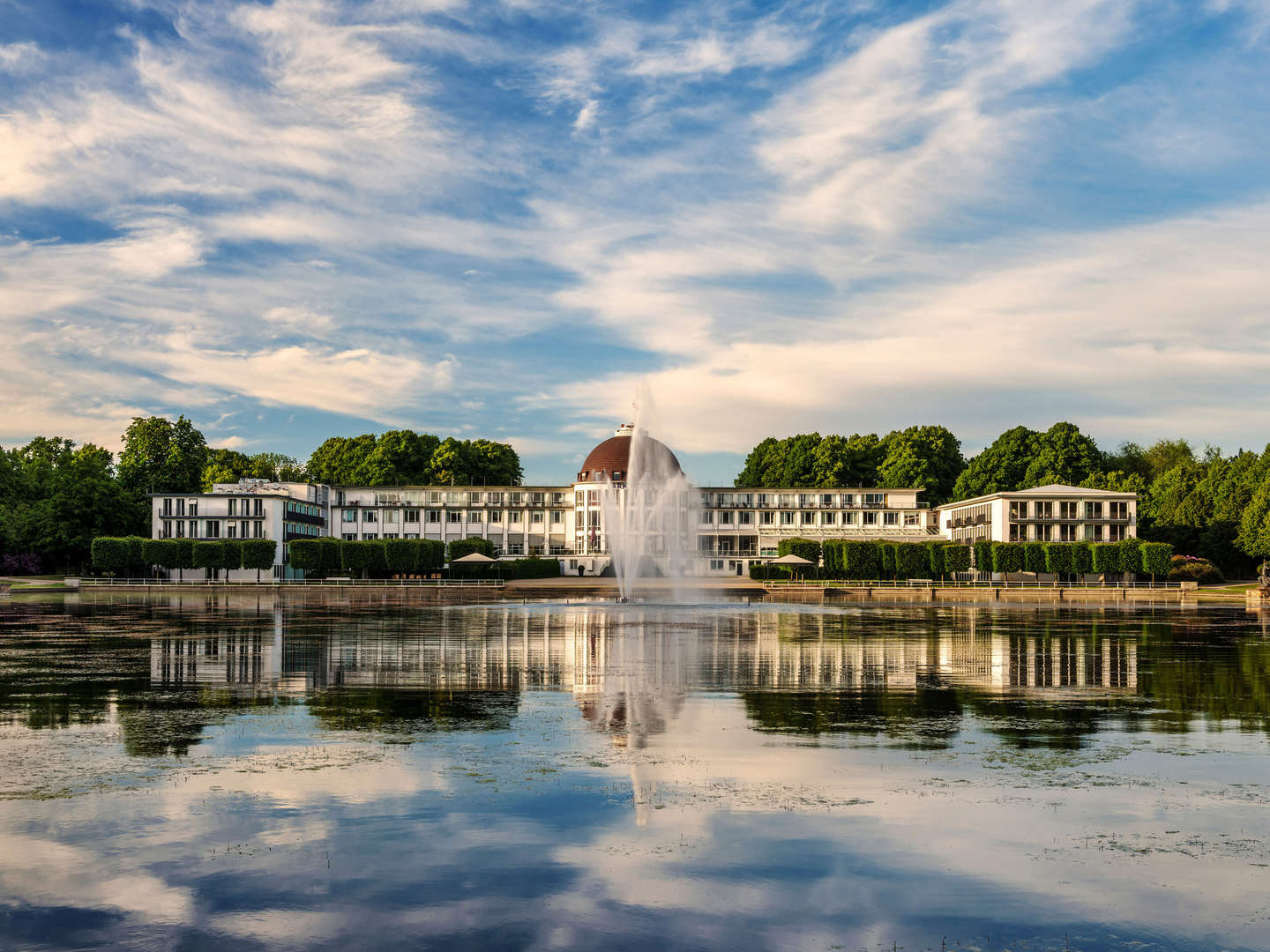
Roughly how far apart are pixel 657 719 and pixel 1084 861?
1069 centimetres

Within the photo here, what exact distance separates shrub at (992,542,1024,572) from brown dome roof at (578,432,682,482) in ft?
171

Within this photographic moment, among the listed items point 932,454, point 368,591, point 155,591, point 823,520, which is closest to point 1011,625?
point 368,591

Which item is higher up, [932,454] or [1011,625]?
[932,454]

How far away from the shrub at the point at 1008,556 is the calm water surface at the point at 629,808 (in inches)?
3399

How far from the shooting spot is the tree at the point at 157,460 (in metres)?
149

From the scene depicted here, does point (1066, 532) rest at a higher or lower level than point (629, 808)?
higher

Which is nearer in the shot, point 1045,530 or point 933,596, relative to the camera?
point 933,596

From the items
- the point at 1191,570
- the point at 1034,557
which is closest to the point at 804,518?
the point at 1034,557

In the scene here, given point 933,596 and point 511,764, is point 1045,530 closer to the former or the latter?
point 933,596

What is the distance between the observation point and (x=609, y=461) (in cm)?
15800

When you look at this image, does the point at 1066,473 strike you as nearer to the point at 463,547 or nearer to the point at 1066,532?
the point at 1066,532

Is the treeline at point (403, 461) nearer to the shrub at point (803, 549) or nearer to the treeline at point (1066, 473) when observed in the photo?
the treeline at point (1066, 473)

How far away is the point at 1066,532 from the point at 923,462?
29838 mm

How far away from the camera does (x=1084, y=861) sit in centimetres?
1277
